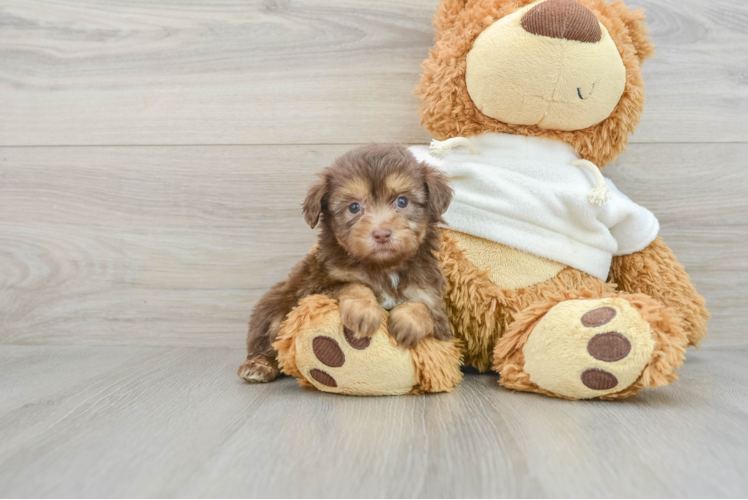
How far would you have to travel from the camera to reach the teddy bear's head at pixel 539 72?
56.3 inches

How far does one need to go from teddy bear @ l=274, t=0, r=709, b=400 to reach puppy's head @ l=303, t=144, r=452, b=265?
0.58ft

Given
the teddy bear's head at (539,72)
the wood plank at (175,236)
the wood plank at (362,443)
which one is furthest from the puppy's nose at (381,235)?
the wood plank at (175,236)

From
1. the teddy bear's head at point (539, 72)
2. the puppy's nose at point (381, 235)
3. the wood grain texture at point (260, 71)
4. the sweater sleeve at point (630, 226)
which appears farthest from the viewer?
the wood grain texture at point (260, 71)

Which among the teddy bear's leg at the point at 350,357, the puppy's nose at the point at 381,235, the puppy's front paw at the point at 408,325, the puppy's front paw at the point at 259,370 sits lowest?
the puppy's front paw at the point at 259,370

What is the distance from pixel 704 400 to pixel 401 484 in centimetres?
85

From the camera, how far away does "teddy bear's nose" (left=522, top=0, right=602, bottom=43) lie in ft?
4.63

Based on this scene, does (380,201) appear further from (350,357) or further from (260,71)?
(260,71)

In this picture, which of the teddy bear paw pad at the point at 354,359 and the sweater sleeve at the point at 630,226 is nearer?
the teddy bear paw pad at the point at 354,359

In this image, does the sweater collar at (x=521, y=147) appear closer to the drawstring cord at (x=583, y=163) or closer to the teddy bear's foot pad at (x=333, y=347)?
the drawstring cord at (x=583, y=163)

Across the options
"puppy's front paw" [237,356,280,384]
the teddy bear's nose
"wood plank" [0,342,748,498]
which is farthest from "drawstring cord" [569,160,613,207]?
"puppy's front paw" [237,356,280,384]

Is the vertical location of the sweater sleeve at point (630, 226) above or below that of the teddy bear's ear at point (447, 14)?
below

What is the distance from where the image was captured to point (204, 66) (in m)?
1.94

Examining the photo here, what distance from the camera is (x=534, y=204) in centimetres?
151

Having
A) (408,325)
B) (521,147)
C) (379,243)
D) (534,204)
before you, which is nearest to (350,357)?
(408,325)
